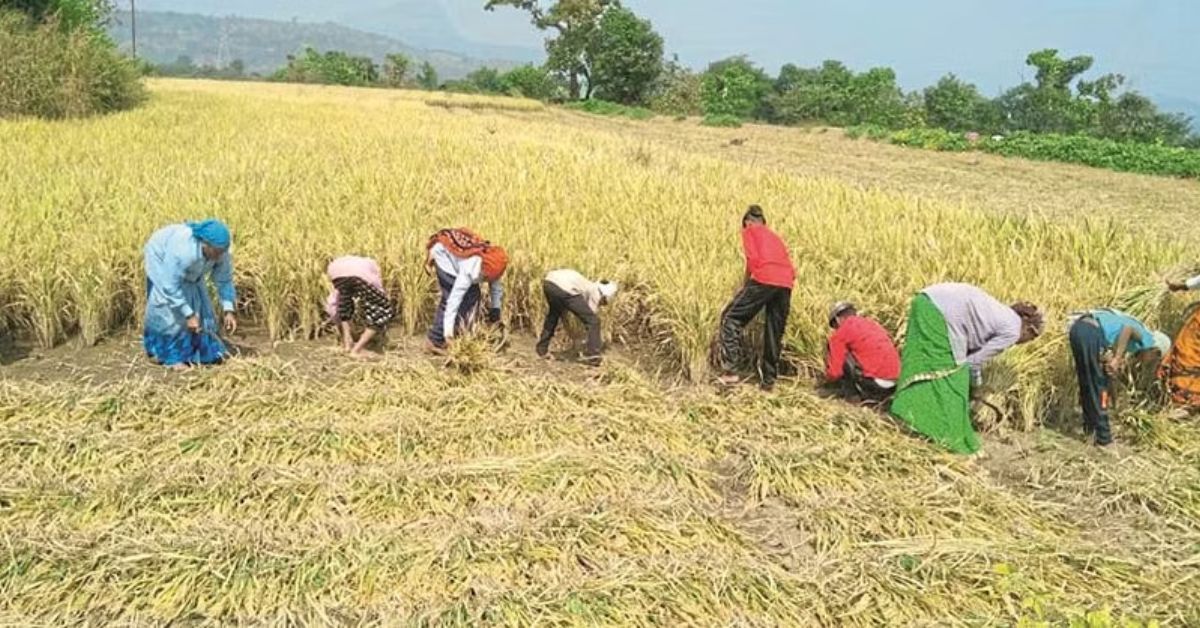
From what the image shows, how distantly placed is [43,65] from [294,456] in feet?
42.5

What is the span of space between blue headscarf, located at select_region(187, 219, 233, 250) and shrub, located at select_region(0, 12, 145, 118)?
11.2m

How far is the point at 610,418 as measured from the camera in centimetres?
451

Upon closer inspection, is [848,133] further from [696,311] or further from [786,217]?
[696,311]

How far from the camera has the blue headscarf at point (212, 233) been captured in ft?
15.4

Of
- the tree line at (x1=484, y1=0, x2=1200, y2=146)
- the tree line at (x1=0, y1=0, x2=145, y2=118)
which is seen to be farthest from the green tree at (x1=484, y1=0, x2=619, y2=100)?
the tree line at (x1=0, y1=0, x2=145, y2=118)

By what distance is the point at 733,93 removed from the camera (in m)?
39.9

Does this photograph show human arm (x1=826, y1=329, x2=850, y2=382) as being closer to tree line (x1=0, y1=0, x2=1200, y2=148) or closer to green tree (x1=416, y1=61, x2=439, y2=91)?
tree line (x1=0, y1=0, x2=1200, y2=148)

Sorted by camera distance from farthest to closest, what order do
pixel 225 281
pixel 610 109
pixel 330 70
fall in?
1. pixel 330 70
2. pixel 610 109
3. pixel 225 281

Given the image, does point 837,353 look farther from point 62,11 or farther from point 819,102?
point 819,102

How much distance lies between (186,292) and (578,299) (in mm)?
2332

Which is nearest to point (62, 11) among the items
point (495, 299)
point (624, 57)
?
point (495, 299)

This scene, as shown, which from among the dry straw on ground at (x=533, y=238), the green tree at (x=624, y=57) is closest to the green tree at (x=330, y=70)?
the green tree at (x=624, y=57)

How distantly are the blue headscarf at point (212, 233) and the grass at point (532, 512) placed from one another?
722 millimetres

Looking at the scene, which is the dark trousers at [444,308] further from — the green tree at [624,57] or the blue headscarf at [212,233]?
the green tree at [624,57]
